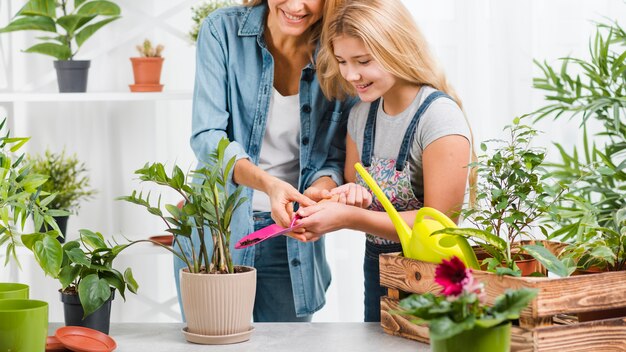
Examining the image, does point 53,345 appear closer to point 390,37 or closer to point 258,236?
point 258,236

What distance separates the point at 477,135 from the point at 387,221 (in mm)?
1674

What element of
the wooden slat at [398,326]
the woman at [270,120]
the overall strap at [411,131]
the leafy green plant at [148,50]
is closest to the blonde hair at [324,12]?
the woman at [270,120]

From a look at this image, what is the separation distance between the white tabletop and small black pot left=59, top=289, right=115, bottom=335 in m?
0.05

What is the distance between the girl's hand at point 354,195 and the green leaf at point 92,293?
0.63m

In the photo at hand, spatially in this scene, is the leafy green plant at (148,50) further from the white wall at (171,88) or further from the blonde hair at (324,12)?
the blonde hair at (324,12)

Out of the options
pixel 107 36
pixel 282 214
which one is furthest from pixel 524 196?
pixel 107 36

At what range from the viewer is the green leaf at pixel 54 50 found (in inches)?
128

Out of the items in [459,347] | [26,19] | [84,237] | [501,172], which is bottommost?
[459,347]

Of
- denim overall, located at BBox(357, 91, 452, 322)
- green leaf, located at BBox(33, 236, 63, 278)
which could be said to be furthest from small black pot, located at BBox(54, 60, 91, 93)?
green leaf, located at BBox(33, 236, 63, 278)

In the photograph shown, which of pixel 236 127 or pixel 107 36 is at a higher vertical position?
pixel 107 36

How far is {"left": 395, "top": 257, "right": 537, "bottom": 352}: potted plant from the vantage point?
1.11 meters

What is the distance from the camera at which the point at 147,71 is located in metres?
3.35

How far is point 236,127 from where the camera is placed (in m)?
2.31

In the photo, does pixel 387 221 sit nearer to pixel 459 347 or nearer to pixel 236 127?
pixel 236 127
